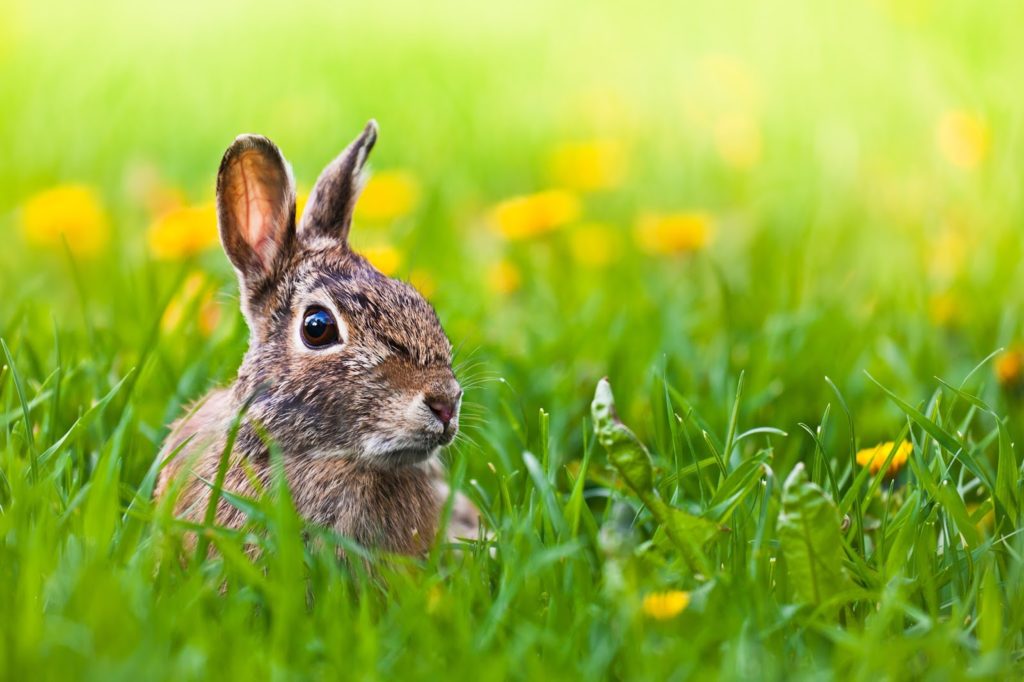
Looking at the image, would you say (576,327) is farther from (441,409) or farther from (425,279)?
(441,409)

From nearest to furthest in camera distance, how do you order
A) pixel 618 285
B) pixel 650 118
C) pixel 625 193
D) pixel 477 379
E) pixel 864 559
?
pixel 864 559 < pixel 477 379 < pixel 618 285 < pixel 625 193 < pixel 650 118

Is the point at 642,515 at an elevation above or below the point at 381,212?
below

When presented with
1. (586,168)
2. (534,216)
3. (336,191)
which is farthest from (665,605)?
(586,168)

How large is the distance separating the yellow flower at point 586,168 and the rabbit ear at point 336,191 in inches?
109

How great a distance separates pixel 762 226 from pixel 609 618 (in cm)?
364

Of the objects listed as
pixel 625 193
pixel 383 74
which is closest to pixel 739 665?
pixel 625 193

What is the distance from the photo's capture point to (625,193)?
6867 mm

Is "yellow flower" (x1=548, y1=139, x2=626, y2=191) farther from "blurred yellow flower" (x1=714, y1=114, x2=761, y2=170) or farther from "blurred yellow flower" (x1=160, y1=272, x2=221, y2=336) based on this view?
"blurred yellow flower" (x1=160, y1=272, x2=221, y2=336)

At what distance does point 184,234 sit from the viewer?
4.96 metres

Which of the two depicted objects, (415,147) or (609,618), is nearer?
(609,618)

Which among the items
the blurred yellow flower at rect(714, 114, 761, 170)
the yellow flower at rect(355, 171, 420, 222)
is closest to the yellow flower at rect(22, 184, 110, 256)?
the yellow flower at rect(355, 171, 420, 222)

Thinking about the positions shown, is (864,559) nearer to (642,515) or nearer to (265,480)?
(642,515)

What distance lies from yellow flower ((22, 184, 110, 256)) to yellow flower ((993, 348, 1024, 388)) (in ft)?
11.2

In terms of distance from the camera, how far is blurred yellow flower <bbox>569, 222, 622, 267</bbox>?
584cm
